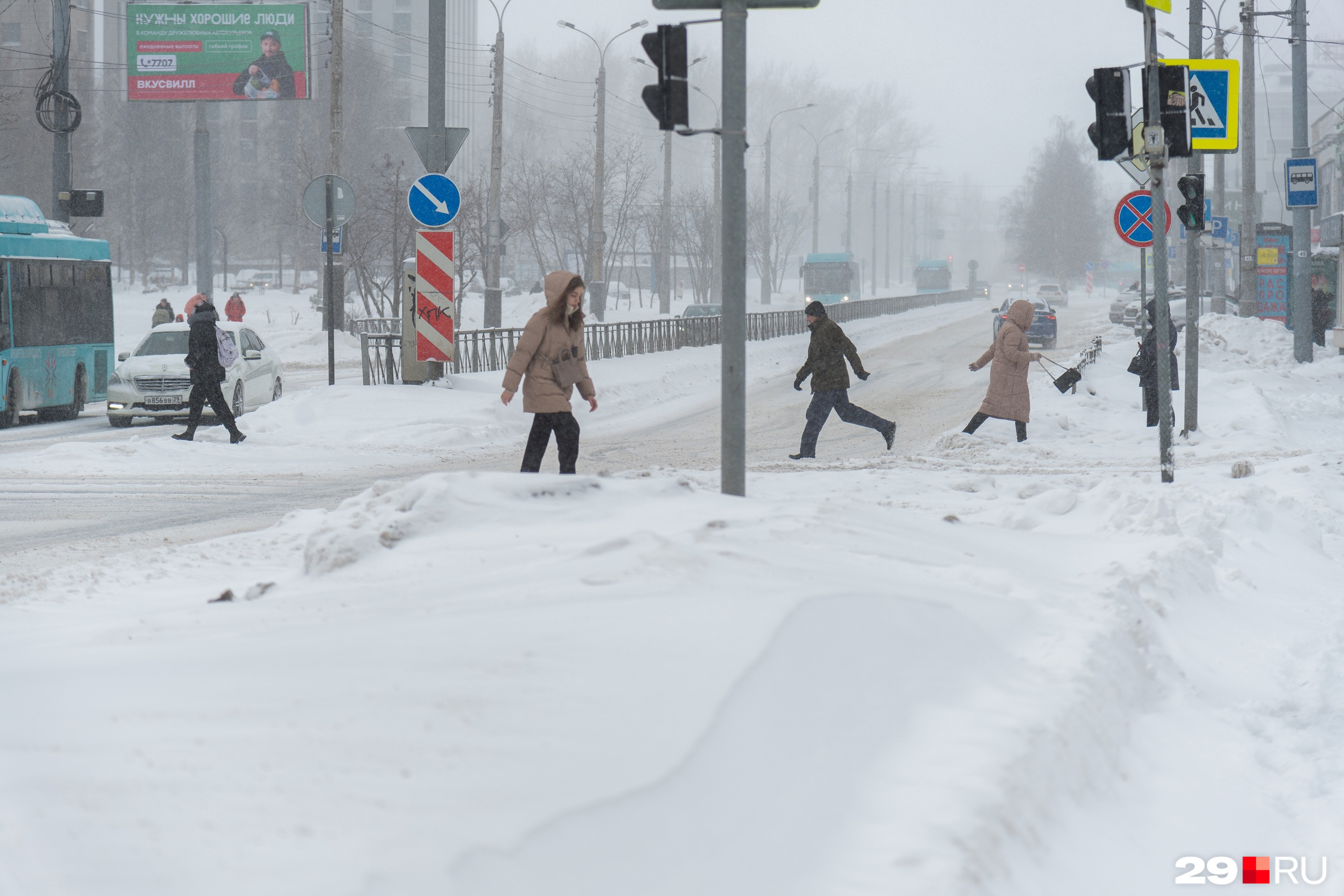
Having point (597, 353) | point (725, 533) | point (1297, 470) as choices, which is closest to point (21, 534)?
point (725, 533)

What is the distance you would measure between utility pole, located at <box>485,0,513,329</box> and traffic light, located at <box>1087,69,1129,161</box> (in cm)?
2166

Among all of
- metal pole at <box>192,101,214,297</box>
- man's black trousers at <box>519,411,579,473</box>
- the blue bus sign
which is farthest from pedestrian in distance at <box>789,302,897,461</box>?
metal pole at <box>192,101,214,297</box>

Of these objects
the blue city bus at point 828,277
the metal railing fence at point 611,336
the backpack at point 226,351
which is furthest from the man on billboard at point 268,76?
the backpack at point 226,351

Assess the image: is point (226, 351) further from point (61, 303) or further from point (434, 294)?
point (61, 303)

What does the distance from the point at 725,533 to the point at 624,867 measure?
2.75m

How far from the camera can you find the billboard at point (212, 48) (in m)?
41.9

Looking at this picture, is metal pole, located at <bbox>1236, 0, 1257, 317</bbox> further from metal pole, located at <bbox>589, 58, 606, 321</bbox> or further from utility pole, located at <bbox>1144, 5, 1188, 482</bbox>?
utility pole, located at <bbox>1144, 5, 1188, 482</bbox>

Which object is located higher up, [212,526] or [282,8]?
[282,8]

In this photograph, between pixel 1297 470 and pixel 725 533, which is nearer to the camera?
pixel 725 533

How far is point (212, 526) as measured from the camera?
30.5 feet

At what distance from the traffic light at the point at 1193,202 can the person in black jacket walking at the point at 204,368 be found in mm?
9403

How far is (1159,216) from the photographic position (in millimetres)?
9875

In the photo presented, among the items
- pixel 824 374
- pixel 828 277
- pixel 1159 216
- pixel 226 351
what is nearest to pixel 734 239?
pixel 1159 216

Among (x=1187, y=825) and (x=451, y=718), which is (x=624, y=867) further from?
(x=1187, y=825)
